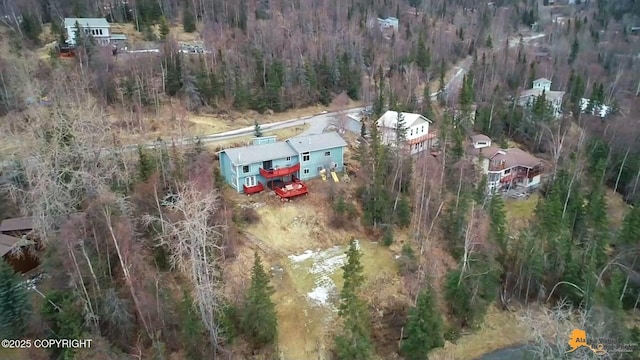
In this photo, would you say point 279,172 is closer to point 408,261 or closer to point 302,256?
point 302,256

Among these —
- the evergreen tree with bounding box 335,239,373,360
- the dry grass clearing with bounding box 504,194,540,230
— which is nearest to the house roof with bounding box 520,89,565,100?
the dry grass clearing with bounding box 504,194,540,230

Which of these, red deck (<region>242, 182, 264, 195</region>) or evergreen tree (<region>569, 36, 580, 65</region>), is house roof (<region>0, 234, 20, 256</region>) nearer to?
red deck (<region>242, 182, 264, 195</region>)

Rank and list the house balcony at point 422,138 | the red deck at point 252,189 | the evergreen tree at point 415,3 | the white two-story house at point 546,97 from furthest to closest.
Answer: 1. the evergreen tree at point 415,3
2. the white two-story house at point 546,97
3. the house balcony at point 422,138
4. the red deck at point 252,189

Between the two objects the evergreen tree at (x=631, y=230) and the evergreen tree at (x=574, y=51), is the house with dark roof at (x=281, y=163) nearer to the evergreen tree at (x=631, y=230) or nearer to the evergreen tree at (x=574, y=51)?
the evergreen tree at (x=631, y=230)

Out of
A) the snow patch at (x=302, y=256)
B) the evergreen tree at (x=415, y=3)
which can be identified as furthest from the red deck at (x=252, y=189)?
the evergreen tree at (x=415, y=3)

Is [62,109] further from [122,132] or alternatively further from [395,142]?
[395,142]

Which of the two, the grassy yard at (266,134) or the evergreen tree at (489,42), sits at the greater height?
the grassy yard at (266,134)
